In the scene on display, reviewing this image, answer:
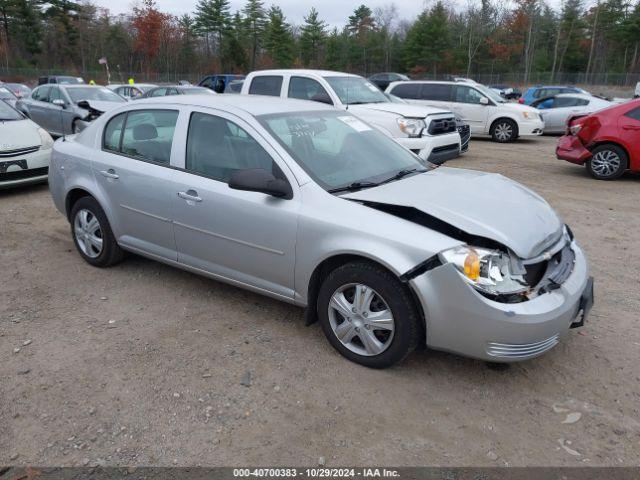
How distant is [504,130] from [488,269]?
13.1 meters

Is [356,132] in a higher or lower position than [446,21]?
lower

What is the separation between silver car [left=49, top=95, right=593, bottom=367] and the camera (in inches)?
118

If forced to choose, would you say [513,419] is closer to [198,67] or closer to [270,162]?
[270,162]

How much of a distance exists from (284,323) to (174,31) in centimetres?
6873

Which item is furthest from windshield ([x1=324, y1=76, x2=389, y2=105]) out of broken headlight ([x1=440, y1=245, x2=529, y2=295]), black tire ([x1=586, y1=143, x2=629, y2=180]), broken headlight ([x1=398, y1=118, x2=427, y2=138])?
broken headlight ([x1=440, y1=245, x2=529, y2=295])

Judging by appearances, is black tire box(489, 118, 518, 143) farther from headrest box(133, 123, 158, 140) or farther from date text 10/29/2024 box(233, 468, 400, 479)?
date text 10/29/2024 box(233, 468, 400, 479)

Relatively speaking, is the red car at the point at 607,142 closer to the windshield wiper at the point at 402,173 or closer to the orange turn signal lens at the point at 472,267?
the windshield wiper at the point at 402,173

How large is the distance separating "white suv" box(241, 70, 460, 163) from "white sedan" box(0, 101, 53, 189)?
375 cm

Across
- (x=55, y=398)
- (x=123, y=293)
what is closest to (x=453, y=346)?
(x=55, y=398)

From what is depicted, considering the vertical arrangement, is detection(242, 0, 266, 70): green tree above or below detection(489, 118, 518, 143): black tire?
above

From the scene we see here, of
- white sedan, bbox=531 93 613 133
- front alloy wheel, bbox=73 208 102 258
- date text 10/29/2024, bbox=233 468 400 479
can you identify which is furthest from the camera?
white sedan, bbox=531 93 613 133

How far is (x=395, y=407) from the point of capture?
3047 millimetres

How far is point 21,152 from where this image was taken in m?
7.83

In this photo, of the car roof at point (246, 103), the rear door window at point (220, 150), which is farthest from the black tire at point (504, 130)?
the rear door window at point (220, 150)
